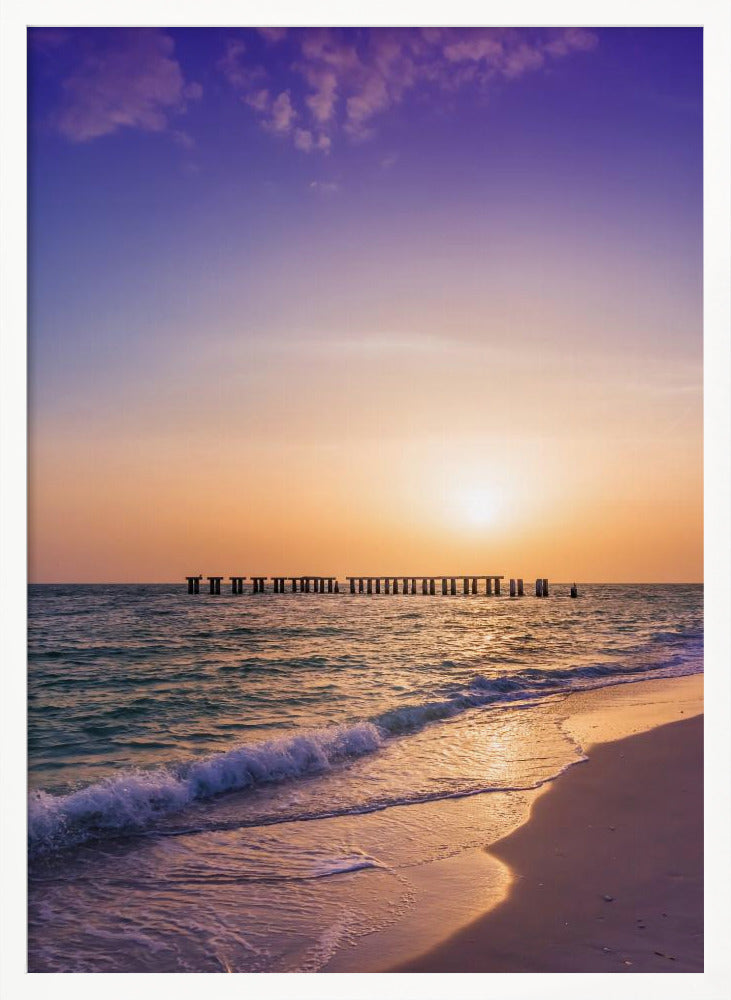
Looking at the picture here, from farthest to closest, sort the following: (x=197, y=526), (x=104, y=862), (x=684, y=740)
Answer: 1. (x=197, y=526)
2. (x=684, y=740)
3. (x=104, y=862)

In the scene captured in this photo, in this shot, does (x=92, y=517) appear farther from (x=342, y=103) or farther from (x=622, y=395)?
(x=622, y=395)

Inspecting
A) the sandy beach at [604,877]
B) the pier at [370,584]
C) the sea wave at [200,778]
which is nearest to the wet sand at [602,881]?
the sandy beach at [604,877]

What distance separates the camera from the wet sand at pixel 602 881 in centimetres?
234

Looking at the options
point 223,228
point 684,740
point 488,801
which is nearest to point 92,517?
point 223,228

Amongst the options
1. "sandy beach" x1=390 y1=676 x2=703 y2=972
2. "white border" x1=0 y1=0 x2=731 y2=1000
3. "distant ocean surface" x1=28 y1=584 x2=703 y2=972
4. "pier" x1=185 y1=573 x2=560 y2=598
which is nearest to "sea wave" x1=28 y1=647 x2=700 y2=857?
"distant ocean surface" x1=28 y1=584 x2=703 y2=972

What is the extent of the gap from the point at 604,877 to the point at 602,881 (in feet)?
0.19

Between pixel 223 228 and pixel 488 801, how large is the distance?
354cm

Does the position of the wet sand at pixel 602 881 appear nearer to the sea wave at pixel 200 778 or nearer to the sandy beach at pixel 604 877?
the sandy beach at pixel 604 877

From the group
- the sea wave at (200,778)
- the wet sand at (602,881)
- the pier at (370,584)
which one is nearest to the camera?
the wet sand at (602,881)

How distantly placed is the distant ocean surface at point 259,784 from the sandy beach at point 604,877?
0.27 m

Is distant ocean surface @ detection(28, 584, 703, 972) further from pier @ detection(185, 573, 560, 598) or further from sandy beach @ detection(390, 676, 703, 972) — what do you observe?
pier @ detection(185, 573, 560, 598)

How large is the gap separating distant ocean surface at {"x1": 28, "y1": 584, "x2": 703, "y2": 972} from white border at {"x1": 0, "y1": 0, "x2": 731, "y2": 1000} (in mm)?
407

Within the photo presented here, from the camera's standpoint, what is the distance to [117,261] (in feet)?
13.9
